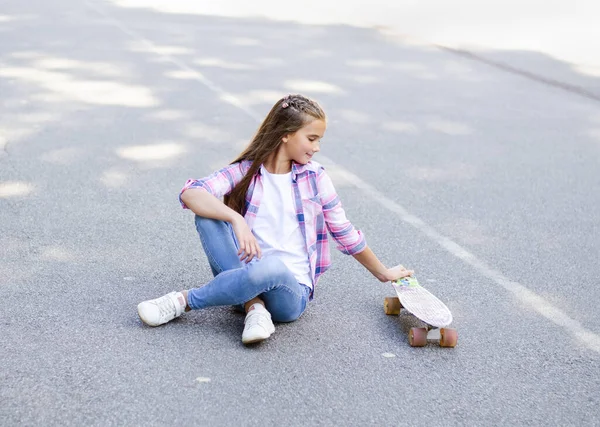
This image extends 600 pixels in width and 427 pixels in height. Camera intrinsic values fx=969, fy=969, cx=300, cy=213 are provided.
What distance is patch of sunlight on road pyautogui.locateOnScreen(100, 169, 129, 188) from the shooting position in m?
6.59

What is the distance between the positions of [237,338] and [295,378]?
462 mm

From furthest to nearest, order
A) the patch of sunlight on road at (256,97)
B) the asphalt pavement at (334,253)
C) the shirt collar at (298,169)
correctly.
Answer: the patch of sunlight on road at (256,97) → the shirt collar at (298,169) → the asphalt pavement at (334,253)

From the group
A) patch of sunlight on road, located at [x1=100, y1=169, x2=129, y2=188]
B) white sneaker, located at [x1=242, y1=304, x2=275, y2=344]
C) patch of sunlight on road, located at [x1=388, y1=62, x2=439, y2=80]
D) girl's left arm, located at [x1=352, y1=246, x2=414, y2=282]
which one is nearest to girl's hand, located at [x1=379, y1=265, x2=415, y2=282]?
girl's left arm, located at [x1=352, y1=246, x2=414, y2=282]

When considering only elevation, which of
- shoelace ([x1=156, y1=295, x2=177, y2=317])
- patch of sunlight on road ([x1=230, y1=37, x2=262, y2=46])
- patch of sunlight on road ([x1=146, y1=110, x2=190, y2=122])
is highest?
shoelace ([x1=156, y1=295, x2=177, y2=317])

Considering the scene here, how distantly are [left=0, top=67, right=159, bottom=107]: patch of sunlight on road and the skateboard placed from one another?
5134mm

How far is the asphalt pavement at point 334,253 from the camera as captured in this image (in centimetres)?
374

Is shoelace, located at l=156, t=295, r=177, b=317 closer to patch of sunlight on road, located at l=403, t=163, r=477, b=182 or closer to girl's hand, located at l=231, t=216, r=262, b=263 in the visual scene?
girl's hand, located at l=231, t=216, r=262, b=263

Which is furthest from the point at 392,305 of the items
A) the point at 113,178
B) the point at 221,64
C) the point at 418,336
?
the point at 221,64

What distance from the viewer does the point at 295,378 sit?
3.89 meters

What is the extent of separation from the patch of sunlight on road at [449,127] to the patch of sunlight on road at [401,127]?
0.56 ft

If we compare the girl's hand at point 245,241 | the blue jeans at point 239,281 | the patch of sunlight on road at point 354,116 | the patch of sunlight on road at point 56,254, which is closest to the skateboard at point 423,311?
the blue jeans at point 239,281

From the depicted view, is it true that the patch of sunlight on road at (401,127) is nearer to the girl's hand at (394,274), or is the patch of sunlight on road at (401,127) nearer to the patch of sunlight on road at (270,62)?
the patch of sunlight on road at (270,62)

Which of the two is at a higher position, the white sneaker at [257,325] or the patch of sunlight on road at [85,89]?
the white sneaker at [257,325]

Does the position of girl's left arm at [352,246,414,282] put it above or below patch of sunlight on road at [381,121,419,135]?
above
